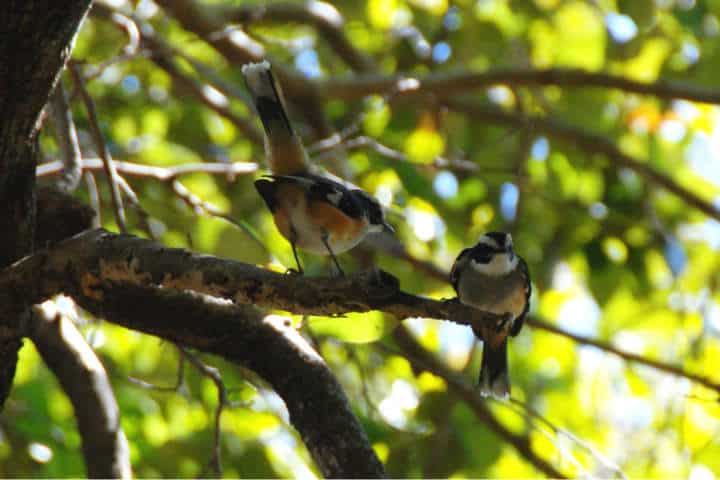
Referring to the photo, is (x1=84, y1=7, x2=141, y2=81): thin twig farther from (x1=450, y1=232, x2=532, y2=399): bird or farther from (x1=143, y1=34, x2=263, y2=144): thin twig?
(x1=450, y1=232, x2=532, y2=399): bird

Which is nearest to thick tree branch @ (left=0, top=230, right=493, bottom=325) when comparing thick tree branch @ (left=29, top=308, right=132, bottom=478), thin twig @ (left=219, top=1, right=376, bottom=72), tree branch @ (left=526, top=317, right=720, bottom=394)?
thick tree branch @ (left=29, top=308, right=132, bottom=478)

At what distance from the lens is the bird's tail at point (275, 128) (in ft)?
12.8

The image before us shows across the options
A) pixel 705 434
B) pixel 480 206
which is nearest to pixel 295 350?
pixel 705 434

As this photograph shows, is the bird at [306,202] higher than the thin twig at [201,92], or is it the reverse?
the thin twig at [201,92]

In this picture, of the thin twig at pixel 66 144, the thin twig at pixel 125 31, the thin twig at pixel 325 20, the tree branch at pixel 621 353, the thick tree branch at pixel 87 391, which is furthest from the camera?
the thin twig at pixel 325 20

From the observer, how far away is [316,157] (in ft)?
16.3

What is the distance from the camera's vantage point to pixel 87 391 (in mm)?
3459

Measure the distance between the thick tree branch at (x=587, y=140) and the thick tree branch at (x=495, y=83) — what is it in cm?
25

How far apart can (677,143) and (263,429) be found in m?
3.35

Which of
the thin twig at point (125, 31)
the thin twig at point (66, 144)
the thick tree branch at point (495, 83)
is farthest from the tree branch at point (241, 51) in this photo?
the thin twig at point (66, 144)

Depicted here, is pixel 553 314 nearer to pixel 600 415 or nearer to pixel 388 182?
pixel 600 415

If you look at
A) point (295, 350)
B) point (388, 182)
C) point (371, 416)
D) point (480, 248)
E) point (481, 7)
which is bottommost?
point (295, 350)

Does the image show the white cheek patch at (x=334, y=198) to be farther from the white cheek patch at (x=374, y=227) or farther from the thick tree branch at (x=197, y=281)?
the thick tree branch at (x=197, y=281)

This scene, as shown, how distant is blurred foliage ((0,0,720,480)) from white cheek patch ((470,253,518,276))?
323 millimetres
